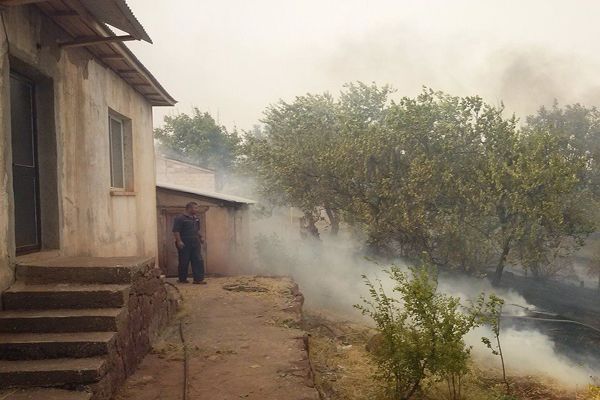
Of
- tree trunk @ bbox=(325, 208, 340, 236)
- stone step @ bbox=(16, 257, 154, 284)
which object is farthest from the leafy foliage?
tree trunk @ bbox=(325, 208, 340, 236)

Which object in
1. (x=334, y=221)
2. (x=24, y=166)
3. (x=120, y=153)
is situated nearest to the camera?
(x=24, y=166)

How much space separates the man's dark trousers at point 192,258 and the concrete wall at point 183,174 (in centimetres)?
1740

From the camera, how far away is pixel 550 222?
14.1 metres

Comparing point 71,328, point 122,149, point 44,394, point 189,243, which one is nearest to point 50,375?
point 44,394

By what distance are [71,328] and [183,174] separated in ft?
82.9

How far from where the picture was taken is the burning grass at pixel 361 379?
18.8 feet

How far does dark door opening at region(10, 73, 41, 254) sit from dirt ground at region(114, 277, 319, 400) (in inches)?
77.2

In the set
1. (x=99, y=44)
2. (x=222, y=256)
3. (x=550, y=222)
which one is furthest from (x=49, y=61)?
(x=550, y=222)

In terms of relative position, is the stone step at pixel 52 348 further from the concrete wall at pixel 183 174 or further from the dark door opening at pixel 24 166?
the concrete wall at pixel 183 174

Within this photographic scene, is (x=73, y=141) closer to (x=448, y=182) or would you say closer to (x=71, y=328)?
(x=71, y=328)

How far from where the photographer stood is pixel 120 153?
28.7 feet

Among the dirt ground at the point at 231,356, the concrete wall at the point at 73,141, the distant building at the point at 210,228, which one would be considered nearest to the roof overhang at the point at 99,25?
the concrete wall at the point at 73,141

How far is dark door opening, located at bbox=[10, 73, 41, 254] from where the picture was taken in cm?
523

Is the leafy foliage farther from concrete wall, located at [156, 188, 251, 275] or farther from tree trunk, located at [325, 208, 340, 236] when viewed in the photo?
tree trunk, located at [325, 208, 340, 236]
